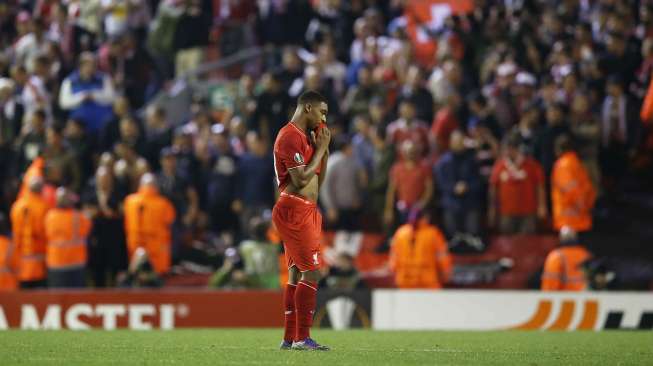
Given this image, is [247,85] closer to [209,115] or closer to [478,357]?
[209,115]

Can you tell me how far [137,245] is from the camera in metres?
19.3

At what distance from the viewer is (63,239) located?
18.6 metres

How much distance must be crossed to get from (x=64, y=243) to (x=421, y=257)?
522cm

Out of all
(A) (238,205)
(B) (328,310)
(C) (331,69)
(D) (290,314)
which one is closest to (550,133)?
(C) (331,69)

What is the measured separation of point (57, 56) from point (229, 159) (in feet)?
16.5

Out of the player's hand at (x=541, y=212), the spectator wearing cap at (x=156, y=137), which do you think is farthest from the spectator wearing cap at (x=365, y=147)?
the spectator wearing cap at (x=156, y=137)

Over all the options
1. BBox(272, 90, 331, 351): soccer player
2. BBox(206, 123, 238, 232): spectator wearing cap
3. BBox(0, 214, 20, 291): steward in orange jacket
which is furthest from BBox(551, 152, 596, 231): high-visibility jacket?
BBox(272, 90, 331, 351): soccer player

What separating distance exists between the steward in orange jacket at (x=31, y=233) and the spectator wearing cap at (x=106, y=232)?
0.78 metres

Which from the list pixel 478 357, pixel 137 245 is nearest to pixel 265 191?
pixel 137 245

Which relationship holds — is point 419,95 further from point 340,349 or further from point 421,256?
point 340,349

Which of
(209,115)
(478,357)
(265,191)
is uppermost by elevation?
(209,115)

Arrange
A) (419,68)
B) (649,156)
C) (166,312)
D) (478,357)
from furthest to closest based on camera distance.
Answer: (419,68) → (649,156) → (166,312) → (478,357)

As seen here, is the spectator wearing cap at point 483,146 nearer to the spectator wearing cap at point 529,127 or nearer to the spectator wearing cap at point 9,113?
the spectator wearing cap at point 529,127

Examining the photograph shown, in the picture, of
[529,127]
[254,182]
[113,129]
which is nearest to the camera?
[529,127]
